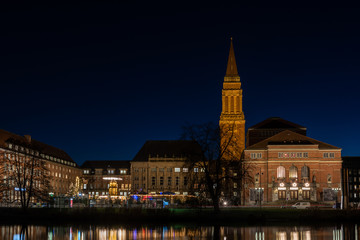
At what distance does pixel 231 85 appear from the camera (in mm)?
162375

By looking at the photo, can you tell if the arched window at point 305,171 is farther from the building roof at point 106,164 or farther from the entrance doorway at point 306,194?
the building roof at point 106,164

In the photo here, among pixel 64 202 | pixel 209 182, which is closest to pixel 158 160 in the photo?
pixel 64 202

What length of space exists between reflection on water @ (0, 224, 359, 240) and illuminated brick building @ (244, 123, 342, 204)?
5964 cm

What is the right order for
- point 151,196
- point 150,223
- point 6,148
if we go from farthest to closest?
point 6,148 < point 151,196 < point 150,223

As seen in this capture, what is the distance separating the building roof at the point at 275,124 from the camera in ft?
478

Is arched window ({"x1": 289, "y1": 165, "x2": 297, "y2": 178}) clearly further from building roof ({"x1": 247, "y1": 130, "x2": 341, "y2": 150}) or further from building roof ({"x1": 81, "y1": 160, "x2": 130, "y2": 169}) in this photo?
building roof ({"x1": 81, "y1": 160, "x2": 130, "y2": 169})

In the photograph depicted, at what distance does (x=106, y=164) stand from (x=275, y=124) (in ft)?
204

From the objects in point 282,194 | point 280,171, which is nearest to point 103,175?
point 280,171

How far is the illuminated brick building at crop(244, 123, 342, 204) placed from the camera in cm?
11638

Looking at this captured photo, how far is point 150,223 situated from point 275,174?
62.5 m

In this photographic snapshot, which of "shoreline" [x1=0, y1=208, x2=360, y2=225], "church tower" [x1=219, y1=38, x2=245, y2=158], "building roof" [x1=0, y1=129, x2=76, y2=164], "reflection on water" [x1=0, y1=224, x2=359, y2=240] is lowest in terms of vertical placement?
"reflection on water" [x1=0, y1=224, x2=359, y2=240]

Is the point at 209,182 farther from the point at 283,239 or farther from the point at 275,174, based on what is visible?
the point at 275,174

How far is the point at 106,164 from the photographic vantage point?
177m

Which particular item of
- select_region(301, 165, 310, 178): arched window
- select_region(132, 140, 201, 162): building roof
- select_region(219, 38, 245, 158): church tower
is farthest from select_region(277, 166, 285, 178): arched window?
select_region(132, 140, 201, 162): building roof
